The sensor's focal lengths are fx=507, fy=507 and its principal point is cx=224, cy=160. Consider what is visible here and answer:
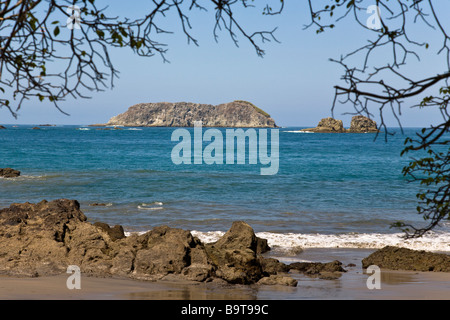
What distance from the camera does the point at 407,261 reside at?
11594mm

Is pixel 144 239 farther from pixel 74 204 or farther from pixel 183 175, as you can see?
pixel 183 175

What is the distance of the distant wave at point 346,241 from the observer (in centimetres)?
1494

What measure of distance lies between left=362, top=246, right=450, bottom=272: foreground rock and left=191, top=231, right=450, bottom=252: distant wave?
2.96 m

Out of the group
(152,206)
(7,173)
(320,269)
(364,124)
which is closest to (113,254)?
(320,269)

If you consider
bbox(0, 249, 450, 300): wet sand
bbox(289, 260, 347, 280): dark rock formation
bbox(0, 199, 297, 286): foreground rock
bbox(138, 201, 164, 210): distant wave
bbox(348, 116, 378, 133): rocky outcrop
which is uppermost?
bbox(348, 116, 378, 133): rocky outcrop

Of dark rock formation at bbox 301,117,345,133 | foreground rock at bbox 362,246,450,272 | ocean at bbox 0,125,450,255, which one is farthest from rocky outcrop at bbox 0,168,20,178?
dark rock formation at bbox 301,117,345,133

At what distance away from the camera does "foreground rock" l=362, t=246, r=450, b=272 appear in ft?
37.5

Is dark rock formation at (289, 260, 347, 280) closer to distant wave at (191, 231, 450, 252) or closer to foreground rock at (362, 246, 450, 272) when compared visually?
foreground rock at (362, 246, 450, 272)

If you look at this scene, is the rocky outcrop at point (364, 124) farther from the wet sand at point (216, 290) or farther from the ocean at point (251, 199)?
the wet sand at point (216, 290)

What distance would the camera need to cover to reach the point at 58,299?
705 cm

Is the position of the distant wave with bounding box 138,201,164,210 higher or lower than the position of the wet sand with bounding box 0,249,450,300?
lower

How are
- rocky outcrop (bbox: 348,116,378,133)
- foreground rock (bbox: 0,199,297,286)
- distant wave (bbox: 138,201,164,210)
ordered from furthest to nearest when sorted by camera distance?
distant wave (bbox: 138,201,164,210)
foreground rock (bbox: 0,199,297,286)
rocky outcrop (bbox: 348,116,378,133)

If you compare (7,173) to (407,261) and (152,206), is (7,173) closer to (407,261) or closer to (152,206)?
(152,206)
